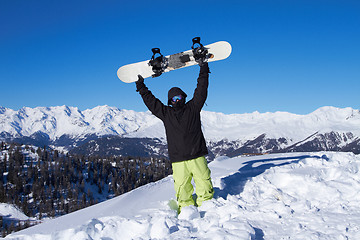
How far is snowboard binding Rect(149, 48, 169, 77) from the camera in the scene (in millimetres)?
8033

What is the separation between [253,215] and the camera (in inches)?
214

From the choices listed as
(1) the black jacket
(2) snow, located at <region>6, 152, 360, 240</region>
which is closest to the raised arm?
(1) the black jacket

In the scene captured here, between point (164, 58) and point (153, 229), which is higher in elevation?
point (164, 58)

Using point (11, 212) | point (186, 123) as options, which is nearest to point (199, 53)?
point (186, 123)

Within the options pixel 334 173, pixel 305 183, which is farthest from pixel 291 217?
pixel 334 173

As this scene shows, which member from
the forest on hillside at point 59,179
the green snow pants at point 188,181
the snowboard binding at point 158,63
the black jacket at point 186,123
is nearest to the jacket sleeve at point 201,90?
the black jacket at point 186,123

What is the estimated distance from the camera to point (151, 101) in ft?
23.0

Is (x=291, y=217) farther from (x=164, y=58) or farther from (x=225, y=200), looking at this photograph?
(x=164, y=58)

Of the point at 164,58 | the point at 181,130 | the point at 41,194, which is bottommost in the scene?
the point at 41,194

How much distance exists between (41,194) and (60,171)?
17185mm

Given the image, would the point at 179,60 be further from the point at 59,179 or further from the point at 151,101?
the point at 59,179

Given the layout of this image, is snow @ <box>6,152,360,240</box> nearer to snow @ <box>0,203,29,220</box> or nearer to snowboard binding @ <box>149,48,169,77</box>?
snowboard binding @ <box>149,48,169,77</box>

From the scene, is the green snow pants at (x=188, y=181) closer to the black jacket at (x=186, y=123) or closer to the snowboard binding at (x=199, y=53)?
the black jacket at (x=186, y=123)

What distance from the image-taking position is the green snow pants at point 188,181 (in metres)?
6.53
